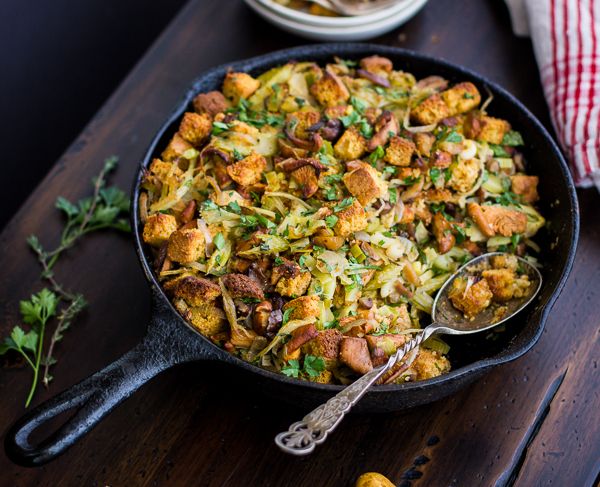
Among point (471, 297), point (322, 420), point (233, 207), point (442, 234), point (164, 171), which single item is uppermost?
point (164, 171)

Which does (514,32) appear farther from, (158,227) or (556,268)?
(158,227)

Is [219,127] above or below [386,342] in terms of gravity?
above

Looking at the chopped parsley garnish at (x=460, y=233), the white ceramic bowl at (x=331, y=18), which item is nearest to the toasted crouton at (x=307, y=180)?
the chopped parsley garnish at (x=460, y=233)

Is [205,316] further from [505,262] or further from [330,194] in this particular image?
[505,262]

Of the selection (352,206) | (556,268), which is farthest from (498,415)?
(352,206)

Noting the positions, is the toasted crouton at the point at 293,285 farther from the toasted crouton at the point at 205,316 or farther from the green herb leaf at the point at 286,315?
the toasted crouton at the point at 205,316

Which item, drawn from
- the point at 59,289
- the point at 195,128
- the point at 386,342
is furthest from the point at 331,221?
the point at 59,289

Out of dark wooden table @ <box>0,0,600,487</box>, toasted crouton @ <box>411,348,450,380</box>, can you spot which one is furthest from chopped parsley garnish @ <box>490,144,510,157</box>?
toasted crouton @ <box>411,348,450,380</box>
